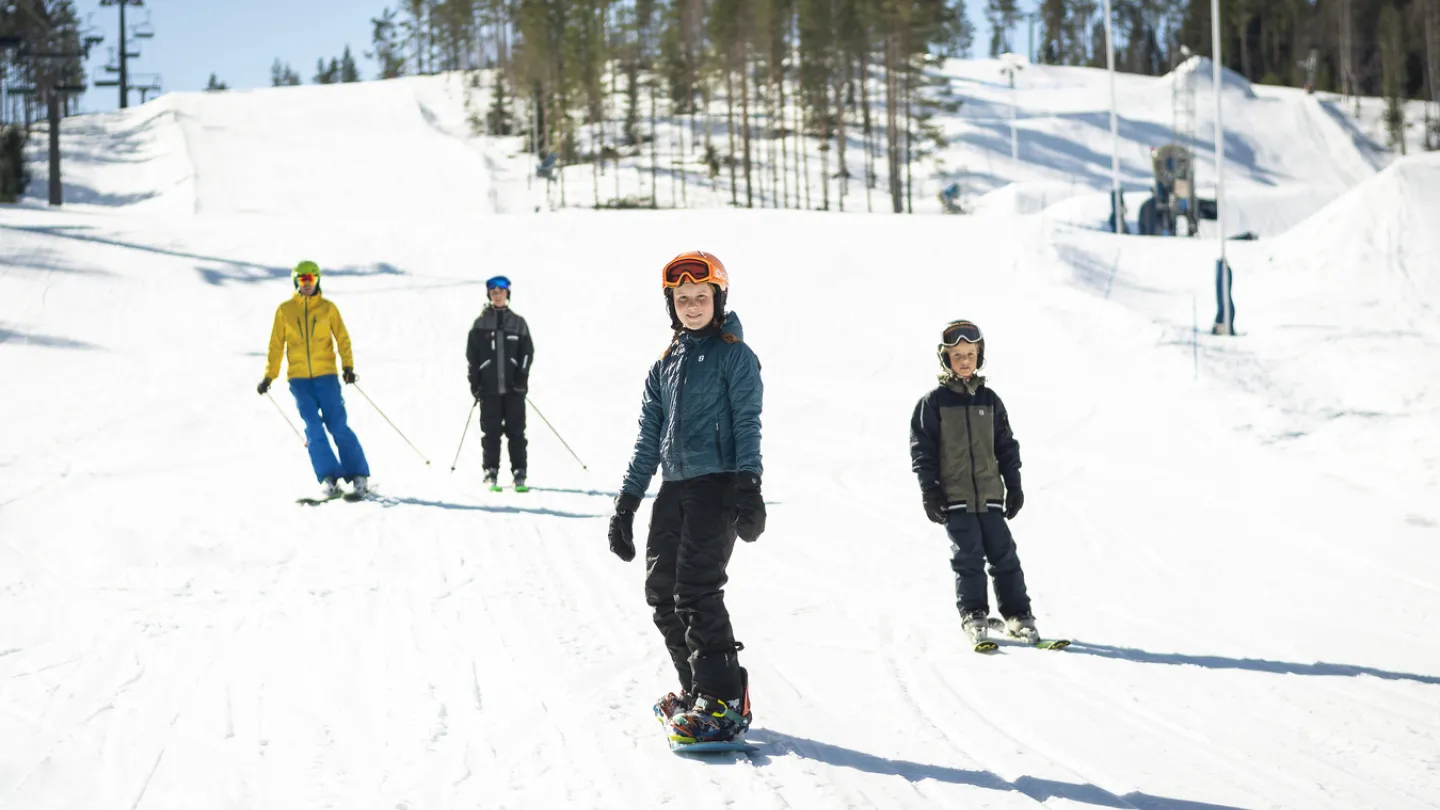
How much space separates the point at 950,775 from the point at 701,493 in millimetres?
1270

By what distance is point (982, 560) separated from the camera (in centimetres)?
562

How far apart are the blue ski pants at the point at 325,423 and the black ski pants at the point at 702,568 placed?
5624 mm

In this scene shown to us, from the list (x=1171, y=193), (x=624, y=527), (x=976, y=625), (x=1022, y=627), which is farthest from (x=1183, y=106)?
(x=624, y=527)

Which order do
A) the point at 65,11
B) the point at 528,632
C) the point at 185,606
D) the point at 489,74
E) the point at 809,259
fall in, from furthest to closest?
the point at 489,74, the point at 65,11, the point at 809,259, the point at 185,606, the point at 528,632

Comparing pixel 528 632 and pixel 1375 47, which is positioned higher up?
pixel 1375 47

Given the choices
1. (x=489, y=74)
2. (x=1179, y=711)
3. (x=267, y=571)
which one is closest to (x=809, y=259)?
(x=267, y=571)

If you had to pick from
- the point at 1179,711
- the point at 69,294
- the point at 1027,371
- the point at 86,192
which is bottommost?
the point at 1179,711

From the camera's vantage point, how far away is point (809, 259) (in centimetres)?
2620

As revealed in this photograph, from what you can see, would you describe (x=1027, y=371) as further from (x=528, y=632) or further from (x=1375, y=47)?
(x=1375, y=47)

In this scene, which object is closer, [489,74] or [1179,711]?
[1179,711]

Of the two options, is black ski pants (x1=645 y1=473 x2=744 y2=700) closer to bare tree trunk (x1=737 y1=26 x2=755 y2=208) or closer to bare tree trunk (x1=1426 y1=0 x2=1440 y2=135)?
bare tree trunk (x1=737 y1=26 x2=755 y2=208)

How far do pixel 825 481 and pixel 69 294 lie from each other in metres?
17.3

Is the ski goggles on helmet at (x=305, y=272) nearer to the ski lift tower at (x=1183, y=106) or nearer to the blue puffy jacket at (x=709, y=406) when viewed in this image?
the blue puffy jacket at (x=709, y=406)

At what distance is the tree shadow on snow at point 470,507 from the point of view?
8992mm
